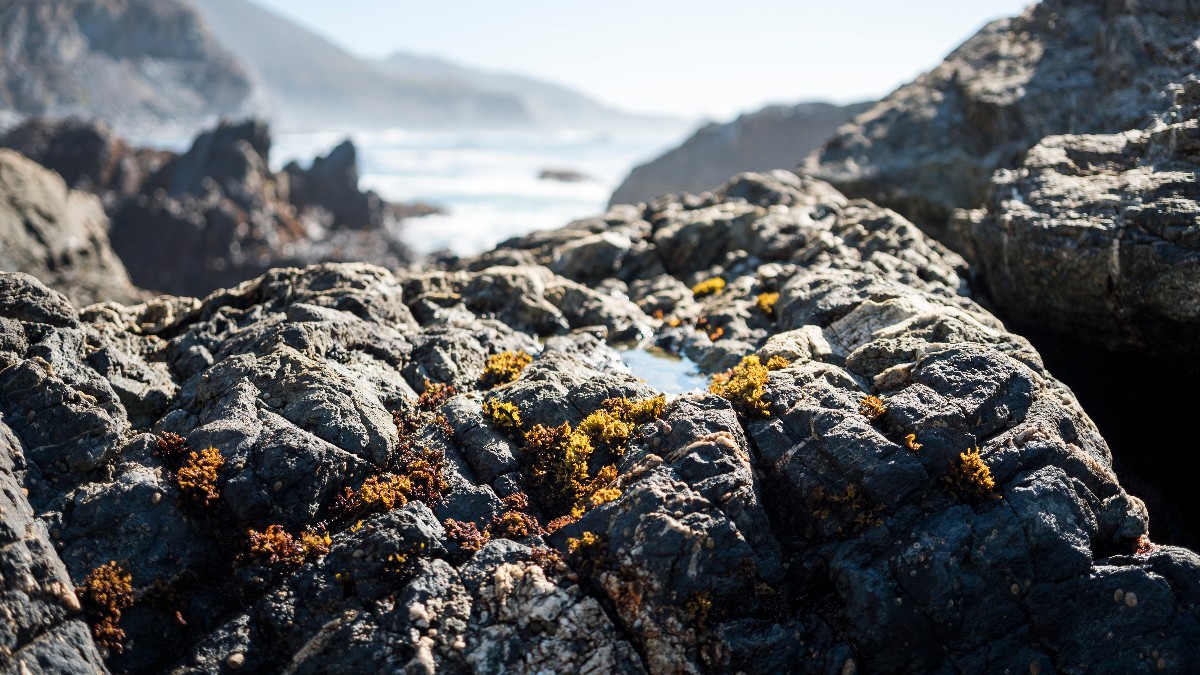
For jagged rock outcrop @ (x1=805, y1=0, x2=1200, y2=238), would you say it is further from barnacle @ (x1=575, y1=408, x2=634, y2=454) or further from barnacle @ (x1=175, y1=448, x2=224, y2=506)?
barnacle @ (x1=175, y1=448, x2=224, y2=506)

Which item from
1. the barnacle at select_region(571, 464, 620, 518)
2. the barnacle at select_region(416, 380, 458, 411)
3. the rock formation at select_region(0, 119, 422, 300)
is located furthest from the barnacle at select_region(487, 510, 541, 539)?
the rock formation at select_region(0, 119, 422, 300)

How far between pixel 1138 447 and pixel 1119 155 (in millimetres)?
5924

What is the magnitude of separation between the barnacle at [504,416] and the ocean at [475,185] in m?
16.3

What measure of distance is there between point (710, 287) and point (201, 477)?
11.7 meters

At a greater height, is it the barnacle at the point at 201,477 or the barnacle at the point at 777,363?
the barnacle at the point at 777,363

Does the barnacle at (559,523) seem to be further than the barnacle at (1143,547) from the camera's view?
Yes

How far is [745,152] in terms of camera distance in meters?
87.7

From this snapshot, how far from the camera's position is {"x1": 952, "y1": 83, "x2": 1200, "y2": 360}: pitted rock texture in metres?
12.1

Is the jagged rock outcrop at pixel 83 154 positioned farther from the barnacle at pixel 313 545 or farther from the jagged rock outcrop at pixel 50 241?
the barnacle at pixel 313 545

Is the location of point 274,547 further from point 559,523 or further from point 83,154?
point 83,154

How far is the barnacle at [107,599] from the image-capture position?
7859mm

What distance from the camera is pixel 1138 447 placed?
13758 mm

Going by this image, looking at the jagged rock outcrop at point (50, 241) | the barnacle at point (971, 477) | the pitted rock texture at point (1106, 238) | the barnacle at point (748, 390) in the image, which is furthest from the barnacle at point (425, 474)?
the jagged rock outcrop at point (50, 241)

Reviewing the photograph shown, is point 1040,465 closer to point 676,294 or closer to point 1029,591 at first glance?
point 1029,591
